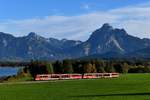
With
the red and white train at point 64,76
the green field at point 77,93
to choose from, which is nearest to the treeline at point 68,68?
the red and white train at point 64,76

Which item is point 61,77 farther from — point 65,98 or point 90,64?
point 65,98

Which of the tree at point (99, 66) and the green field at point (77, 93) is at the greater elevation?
the tree at point (99, 66)

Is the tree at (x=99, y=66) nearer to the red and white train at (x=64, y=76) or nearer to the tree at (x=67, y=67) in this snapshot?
the tree at (x=67, y=67)

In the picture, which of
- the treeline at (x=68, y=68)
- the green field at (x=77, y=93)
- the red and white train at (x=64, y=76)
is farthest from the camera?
the treeline at (x=68, y=68)

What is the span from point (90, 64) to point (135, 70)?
1848cm

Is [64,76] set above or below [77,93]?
above

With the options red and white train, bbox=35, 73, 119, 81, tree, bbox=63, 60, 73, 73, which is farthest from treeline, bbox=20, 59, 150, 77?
red and white train, bbox=35, 73, 119, 81

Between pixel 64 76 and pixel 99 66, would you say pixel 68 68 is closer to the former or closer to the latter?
pixel 99 66

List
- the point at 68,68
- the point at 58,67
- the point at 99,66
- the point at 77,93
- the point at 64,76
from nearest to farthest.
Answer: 1. the point at 77,93
2. the point at 64,76
3. the point at 68,68
4. the point at 58,67
5. the point at 99,66

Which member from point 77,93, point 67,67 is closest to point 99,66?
point 67,67

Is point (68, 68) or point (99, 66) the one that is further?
point (99, 66)

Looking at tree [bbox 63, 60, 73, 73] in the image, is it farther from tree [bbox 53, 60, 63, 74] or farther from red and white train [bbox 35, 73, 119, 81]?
red and white train [bbox 35, 73, 119, 81]

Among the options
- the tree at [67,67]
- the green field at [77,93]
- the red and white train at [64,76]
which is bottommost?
the green field at [77,93]

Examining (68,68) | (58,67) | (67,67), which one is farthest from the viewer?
(58,67)
